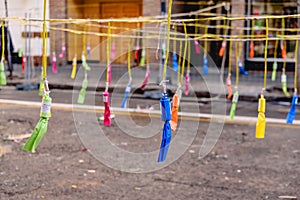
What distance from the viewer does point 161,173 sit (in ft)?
18.1

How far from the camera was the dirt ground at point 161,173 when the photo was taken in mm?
4844

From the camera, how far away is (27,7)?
13.5 meters

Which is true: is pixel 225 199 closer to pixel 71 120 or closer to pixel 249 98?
pixel 71 120

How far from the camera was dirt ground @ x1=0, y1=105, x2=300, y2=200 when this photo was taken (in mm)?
4844

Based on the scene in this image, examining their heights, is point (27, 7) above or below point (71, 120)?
above

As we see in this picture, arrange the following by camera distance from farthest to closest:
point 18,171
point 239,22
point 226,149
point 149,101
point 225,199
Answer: point 239,22 → point 149,101 → point 226,149 → point 18,171 → point 225,199

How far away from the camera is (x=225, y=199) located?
4.71 metres

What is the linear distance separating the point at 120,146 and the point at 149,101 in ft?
16.6

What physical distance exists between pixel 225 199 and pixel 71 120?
14.5ft

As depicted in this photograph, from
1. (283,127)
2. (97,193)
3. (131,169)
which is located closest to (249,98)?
(283,127)

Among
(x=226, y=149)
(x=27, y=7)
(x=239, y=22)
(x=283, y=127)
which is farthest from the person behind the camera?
(x=239, y=22)

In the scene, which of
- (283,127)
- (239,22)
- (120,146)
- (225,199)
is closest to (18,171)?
(120,146)

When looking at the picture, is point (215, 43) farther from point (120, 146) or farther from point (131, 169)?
point (131, 169)

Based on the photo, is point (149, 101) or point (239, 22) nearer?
point (149, 101)
